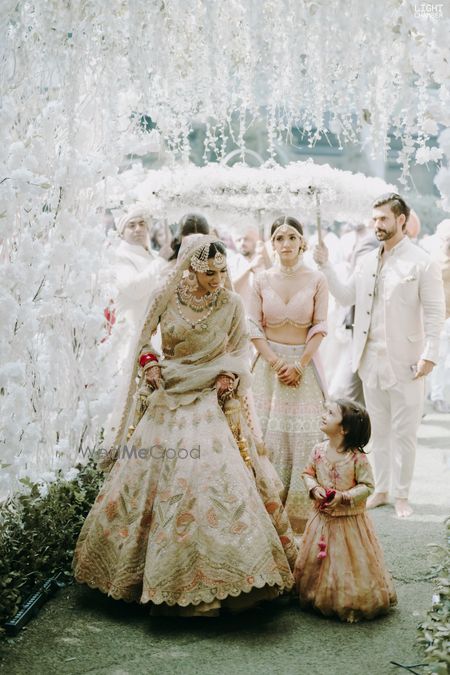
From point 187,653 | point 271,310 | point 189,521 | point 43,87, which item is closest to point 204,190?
point 271,310

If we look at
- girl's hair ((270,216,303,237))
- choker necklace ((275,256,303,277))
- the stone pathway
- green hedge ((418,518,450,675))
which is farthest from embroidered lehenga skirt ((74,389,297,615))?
girl's hair ((270,216,303,237))

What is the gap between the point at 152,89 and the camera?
14.0 ft

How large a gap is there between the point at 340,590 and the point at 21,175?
2.20 meters

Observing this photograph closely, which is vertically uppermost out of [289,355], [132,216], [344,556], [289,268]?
[132,216]

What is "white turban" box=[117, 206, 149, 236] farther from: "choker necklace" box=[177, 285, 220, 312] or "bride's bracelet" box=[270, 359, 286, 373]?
"choker necklace" box=[177, 285, 220, 312]

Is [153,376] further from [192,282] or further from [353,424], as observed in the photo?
[353,424]

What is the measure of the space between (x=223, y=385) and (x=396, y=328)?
1.91m

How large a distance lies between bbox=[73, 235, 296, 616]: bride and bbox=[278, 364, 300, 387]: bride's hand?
0.98 m

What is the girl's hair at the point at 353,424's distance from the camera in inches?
159

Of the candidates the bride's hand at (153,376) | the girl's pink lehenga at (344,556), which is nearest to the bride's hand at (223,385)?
the bride's hand at (153,376)

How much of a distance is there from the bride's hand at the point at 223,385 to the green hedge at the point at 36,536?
965mm

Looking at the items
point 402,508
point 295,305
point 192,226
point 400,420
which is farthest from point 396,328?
point 192,226

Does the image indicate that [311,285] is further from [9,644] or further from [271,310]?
[9,644]

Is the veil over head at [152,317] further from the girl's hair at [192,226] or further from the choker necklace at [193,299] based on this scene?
the girl's hair at [192,226]
